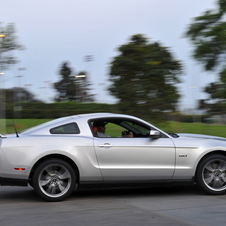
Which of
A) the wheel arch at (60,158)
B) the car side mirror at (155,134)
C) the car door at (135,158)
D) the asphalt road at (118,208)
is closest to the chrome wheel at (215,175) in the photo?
the asphalt road at (118,208)

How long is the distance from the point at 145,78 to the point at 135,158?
40.3ft

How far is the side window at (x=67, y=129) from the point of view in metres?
6.78

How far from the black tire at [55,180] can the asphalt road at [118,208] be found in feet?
0.52

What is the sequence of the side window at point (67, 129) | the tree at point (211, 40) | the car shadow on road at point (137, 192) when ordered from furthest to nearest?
the tree at point (211, 40)
the car shadow on road at point (137, 192)
the side window at point (67, 129)

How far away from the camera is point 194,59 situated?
48.1 feet

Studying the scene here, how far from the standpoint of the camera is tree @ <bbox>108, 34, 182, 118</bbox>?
18.5 meters

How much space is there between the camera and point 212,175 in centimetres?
704

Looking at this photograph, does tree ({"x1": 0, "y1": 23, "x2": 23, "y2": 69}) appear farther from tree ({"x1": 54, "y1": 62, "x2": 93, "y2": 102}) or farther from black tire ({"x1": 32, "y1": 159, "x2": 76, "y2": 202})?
black tire ({"x1": 32, "y1": 159, "x2": 76, "y2": 202})

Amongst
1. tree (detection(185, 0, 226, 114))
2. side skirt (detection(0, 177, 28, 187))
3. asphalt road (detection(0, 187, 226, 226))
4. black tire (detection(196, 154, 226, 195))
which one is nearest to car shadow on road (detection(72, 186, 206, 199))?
asphalt road (detection(0, 187, 226, 226))

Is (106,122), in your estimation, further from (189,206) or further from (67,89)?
(67,89)

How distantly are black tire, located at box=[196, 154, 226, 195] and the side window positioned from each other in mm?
2123

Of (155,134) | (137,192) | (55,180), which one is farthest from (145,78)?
(55,180)

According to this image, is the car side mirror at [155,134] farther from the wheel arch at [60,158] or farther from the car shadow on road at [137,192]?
the wheel arch at [60,158]

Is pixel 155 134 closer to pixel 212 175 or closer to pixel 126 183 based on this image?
pixel 126 183
